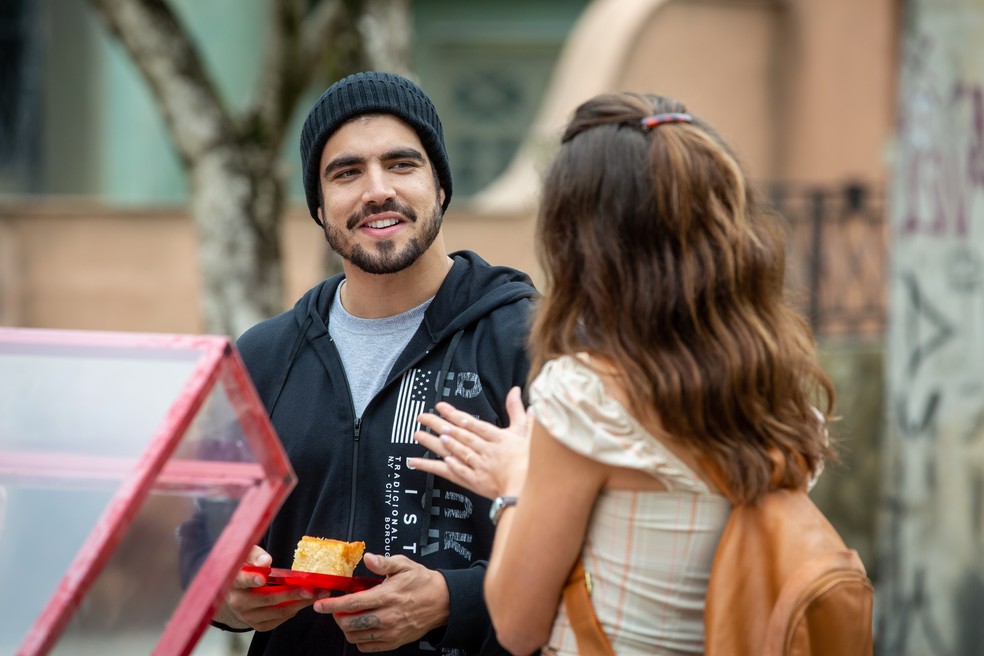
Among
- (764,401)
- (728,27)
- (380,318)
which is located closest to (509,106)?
(728,27)

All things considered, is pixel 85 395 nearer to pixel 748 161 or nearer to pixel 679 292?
pixel 679 292

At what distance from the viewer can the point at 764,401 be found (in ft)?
7.21

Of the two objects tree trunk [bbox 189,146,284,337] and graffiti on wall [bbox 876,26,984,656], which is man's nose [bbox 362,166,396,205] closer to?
tree trunk [bbox 189,146,284,337]

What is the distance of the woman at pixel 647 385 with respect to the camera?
2.15m

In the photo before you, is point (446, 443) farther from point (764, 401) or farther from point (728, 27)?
point (728, 27)

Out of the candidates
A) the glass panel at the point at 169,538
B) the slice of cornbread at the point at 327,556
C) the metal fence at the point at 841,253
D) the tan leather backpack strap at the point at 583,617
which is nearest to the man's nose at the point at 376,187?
the slice of cornbread at the point at 327,556

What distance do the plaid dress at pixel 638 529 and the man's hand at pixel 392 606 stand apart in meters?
0.45

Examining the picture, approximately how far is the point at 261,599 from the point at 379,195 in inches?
35.0

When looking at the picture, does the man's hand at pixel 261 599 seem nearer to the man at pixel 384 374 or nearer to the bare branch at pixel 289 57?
the man at pixel 384 374

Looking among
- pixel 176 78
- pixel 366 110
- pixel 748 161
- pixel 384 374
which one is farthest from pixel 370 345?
pixel 176 78

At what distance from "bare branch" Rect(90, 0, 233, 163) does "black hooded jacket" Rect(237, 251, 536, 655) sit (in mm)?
2886

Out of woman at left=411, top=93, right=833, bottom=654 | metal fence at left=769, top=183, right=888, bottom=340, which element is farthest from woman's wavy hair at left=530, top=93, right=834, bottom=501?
metal fence at left=769, top=183, right=888, bottom=340

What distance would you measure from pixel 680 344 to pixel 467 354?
2.57ft

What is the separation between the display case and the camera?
75.7 inches
